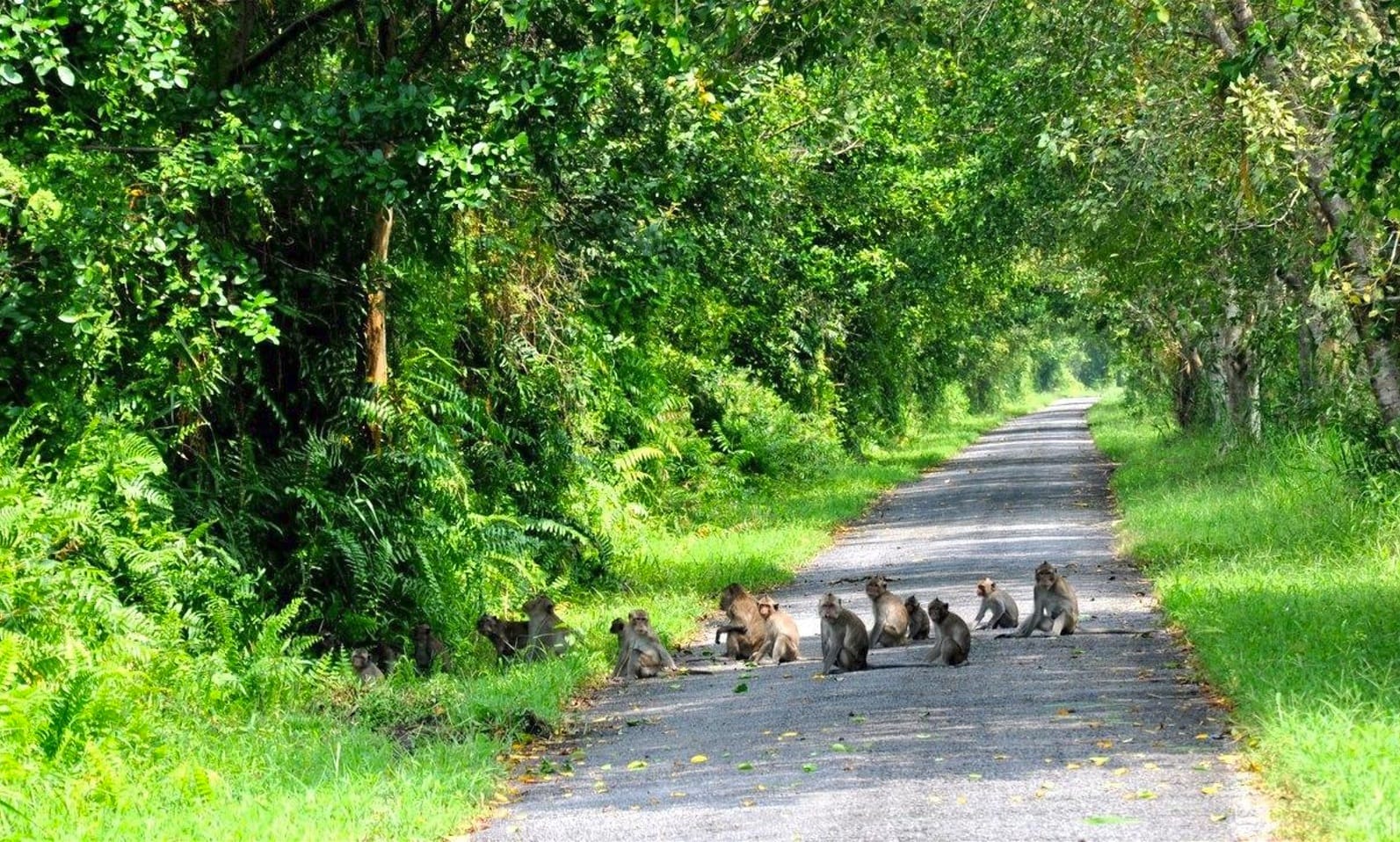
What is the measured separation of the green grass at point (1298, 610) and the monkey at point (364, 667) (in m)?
5.98

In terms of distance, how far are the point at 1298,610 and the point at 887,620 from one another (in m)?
3.30

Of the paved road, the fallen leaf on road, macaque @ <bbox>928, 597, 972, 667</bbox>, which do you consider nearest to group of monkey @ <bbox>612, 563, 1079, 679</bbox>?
macaque @ <bbox>928, 597, 972, 667</bbox>

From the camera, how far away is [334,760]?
9781 millimetres

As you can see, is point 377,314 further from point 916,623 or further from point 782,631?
point 916,623

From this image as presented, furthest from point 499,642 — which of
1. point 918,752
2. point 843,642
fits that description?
point 918,752

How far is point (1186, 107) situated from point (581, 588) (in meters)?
8.16

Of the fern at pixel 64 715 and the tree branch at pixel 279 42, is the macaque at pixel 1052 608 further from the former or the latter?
the fern at pixel 64 715

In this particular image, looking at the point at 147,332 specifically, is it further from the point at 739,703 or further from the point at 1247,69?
the point at 1247,69

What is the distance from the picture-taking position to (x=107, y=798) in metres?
8.86

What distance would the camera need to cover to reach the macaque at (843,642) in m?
13.5

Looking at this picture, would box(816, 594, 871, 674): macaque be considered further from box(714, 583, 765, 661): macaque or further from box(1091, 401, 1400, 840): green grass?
box(1091, 401, 1400, 840): green grass

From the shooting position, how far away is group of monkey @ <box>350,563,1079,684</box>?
44.6ft

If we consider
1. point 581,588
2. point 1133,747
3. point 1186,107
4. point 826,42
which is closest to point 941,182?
point 1186,107

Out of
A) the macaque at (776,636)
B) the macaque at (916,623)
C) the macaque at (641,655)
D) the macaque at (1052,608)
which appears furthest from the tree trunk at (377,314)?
the macaque at (1052,608)
